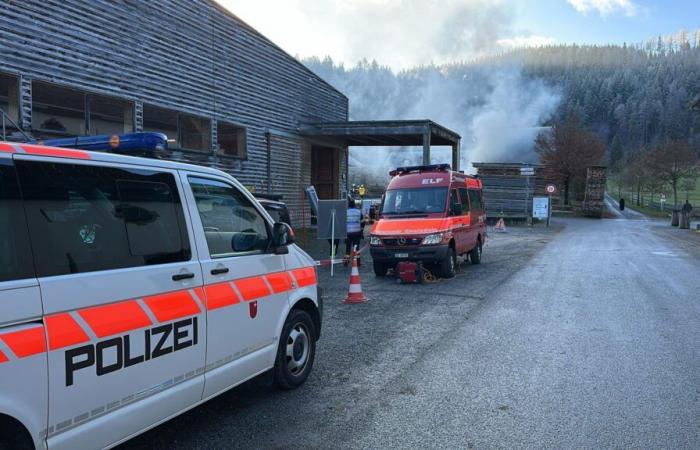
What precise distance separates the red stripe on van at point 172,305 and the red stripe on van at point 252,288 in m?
0.53

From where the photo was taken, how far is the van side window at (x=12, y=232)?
235cm

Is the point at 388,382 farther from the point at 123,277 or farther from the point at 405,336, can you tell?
the point at 123,277

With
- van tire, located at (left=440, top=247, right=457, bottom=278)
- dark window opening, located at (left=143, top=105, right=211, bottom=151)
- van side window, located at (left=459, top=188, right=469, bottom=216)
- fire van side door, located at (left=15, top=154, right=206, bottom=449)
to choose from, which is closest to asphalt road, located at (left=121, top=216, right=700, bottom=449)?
fire van side door, located at (left=15, top=154, right=206, bottom=449)

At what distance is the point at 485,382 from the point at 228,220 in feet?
9.26

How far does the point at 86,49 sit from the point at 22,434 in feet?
39.1

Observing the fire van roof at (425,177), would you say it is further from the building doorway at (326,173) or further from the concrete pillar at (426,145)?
the building doorway at (326,173)

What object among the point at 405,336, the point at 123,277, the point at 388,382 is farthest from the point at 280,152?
the point at 123,277

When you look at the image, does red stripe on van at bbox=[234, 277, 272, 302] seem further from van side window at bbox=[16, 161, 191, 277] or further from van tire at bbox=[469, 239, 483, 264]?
van tire at bbox=[469, 239, 483, 264]

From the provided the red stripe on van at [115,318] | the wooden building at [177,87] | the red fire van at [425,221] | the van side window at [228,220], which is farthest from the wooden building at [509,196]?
the red stripe on van at [115,318]

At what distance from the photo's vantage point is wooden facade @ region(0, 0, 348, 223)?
10953mm

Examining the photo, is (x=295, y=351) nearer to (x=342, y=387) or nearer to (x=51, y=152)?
(x=342, y=387)

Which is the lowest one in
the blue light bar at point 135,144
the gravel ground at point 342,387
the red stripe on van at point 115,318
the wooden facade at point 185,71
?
the gravel ground at point 342,387

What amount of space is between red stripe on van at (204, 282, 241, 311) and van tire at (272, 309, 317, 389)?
881 mm

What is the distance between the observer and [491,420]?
4.03 metres
